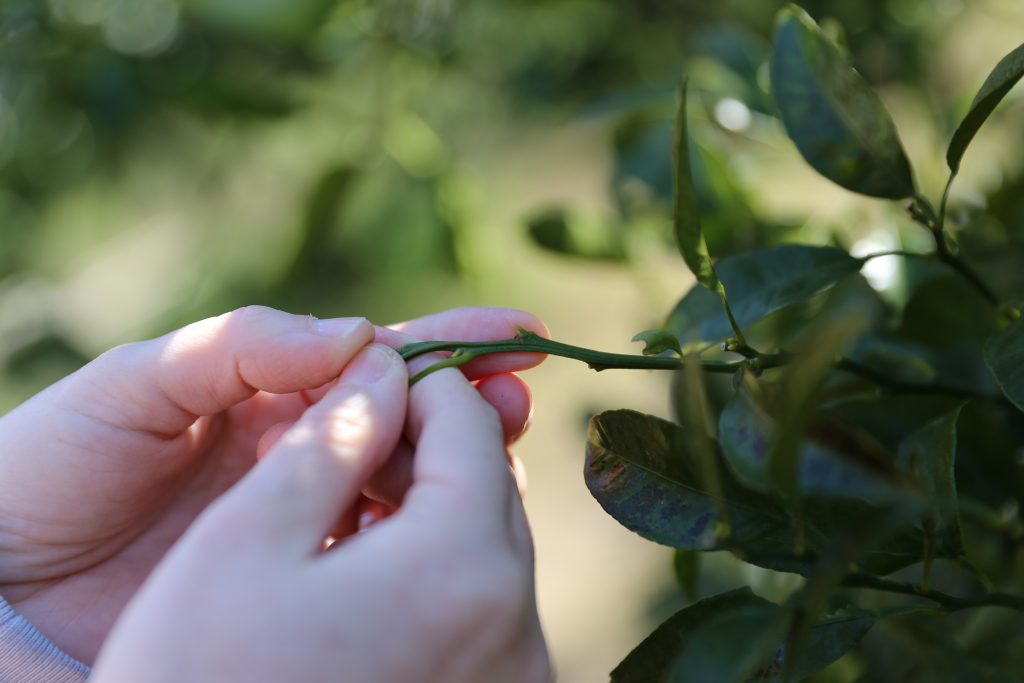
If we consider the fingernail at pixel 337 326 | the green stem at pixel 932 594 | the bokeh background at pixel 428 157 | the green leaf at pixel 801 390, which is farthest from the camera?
the bokeh background at pixel 428 157

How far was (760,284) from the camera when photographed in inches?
21.4

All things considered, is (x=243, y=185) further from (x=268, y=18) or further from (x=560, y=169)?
(x=560, y=169)

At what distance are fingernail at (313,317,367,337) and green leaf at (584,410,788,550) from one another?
0.16 metres

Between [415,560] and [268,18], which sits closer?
[415,560]

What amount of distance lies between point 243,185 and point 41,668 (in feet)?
4.18

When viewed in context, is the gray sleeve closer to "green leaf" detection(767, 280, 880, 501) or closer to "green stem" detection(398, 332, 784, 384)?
"green stem" detection(398, 332, 784, 384)

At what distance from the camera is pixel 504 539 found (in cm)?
41

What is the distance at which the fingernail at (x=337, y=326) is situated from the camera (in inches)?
20.8

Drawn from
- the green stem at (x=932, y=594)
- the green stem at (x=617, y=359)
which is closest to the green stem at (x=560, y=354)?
the green stem at (x=617, y=359)

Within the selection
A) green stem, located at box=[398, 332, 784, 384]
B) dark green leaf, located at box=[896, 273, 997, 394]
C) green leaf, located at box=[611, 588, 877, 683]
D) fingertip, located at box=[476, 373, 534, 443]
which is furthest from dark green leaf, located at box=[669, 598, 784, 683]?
dark green leaf, located at box=[896, 273, 997, 394]

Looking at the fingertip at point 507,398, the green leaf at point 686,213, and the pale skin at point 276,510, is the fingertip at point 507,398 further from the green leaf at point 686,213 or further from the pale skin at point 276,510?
the green leaf at point 686,213

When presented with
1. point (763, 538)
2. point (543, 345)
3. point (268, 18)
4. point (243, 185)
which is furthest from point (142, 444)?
point (243, 185)

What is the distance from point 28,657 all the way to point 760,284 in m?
0.49

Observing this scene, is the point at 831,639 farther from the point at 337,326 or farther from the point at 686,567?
the point at 337,326
